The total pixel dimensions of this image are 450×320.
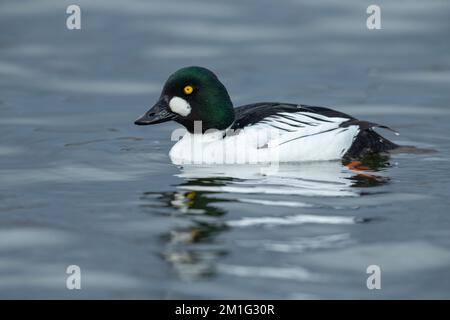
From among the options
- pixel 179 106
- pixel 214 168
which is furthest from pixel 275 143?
pixel 179 106

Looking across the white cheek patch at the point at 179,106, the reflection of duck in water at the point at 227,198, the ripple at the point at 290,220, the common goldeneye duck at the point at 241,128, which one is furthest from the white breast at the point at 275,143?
the ripple at the point at 290,220

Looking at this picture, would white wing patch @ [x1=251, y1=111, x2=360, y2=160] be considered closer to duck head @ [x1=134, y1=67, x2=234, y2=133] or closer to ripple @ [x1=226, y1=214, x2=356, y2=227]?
duck head @ [x1=134, y1=67, x2=234, y2=133]

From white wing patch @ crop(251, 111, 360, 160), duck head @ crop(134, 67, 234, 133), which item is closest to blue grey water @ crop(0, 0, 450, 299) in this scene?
white wing patch @ crop(251, 111, 360, 160)

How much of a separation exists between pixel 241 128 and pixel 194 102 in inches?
20.2

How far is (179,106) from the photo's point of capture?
34.1 ft

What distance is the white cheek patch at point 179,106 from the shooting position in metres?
10.4

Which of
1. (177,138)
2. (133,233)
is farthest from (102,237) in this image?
(177,138)

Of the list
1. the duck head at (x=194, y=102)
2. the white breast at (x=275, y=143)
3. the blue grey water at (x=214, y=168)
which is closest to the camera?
the blue grey water at (x=214, y=168)

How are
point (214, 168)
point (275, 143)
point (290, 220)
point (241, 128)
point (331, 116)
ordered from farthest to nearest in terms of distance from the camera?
point (331, 116) < point (241, 128) < point (275, 143) < point (214, 168) < point (290, 220)

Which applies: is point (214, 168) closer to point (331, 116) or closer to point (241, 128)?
point (241, 128)

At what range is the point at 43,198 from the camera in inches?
360

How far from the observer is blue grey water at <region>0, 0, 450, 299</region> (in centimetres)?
723

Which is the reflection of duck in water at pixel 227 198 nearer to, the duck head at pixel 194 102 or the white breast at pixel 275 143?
the white breast at pixel 275 143

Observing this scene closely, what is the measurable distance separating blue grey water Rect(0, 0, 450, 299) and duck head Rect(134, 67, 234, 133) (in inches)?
19.4
